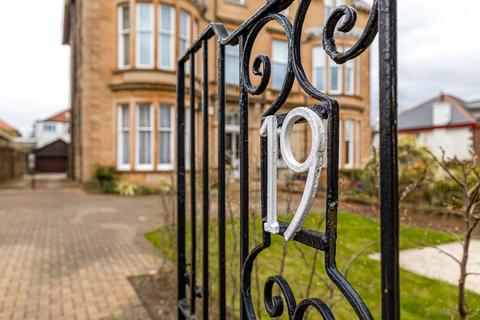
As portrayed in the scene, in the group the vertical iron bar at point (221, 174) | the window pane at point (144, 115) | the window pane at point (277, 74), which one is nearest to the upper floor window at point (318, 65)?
the window pane at point (277, 74)

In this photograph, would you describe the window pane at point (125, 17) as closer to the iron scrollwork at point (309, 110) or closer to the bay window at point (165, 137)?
the bay window at point (165, 137)

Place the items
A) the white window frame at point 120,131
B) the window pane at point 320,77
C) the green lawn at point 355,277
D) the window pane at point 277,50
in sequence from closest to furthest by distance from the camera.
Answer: the green lawn at point 355,277 < the white window frame at point 120,131 < the window pane at point 277,50 < the window pane at point 320,77

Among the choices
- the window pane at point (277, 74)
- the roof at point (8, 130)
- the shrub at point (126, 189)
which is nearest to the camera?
the shrub at point (126, 189)

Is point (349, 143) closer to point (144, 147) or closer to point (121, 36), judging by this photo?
point (144, 147)

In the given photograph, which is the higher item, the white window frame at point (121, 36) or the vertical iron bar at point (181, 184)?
the white window frame at point (121, 36)

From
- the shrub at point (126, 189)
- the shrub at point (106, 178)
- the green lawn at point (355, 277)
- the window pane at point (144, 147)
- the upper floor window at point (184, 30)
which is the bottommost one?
the green lawn at point (355, 277)

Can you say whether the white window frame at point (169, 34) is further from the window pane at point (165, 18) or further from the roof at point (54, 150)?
the roof at point (54, 150)

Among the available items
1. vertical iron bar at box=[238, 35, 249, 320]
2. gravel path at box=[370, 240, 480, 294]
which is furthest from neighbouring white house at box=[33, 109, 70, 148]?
vertical iron bar at box=[238, 35, 249, 320]

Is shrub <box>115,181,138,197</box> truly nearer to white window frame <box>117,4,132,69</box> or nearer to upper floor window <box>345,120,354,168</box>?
white window frame <box>117,4,132,69</box>

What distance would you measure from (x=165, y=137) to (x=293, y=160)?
1315 centimetres

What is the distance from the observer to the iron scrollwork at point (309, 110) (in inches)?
29.8

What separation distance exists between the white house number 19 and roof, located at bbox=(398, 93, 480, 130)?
2583 centimetres

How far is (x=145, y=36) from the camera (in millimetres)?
13242

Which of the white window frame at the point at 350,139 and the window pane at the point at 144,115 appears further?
the white window frame at the point at 350,139
